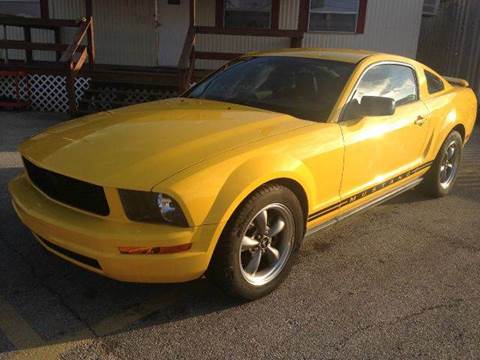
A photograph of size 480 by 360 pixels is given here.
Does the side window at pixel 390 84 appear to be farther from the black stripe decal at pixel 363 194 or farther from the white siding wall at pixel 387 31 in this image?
the white siding wall at pixel 387 31

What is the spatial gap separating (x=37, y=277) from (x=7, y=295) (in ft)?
0.85

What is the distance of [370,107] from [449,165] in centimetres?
238

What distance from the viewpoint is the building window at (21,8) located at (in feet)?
42.5

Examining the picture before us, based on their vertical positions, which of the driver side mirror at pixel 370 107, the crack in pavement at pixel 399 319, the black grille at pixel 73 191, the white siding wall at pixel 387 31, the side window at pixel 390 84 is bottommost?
the crack in pavement at pixel 399 319

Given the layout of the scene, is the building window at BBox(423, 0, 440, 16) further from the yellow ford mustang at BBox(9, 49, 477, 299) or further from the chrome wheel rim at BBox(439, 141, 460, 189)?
the yellow ford mustang at BBox(9, 49, 477, 299)

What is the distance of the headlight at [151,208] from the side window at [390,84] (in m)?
1.91

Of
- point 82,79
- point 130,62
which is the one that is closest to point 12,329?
point 82,79

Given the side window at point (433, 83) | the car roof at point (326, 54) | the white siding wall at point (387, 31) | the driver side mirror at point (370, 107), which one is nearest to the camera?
the driver side mirror at point (370, 107)

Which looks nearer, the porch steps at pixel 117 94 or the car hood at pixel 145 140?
the car hood at pixel 145 140

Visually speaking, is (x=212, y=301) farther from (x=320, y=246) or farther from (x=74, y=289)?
(x=320, y=246)

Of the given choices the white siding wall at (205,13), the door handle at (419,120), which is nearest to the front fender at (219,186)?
the door handle at (419,120)

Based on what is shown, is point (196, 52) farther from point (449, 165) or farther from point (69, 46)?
point (449, 165)

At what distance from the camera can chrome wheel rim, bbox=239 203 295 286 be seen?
122 inches

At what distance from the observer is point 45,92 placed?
34.4 feet
